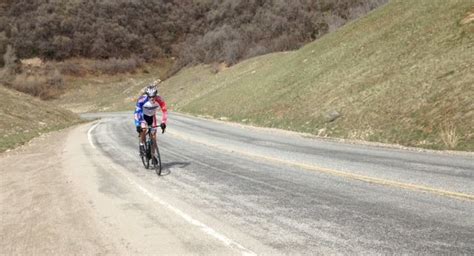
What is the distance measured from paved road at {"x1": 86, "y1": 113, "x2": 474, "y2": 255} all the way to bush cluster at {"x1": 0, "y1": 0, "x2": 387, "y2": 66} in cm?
4375

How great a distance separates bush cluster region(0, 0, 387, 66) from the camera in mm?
62969

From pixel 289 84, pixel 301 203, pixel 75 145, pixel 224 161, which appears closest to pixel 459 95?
pixel 224 161

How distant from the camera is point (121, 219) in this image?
23.8 feet

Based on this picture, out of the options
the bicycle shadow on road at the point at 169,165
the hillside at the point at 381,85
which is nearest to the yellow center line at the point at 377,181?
the bicycle shadow on road at the point at 169,165

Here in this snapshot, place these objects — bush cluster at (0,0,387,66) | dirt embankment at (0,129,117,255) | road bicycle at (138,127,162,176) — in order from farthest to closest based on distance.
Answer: bush cluster at (0,0,387,66) → road bicycle at (138,127,162,176) → dirt embankment at (0,129,117,255)

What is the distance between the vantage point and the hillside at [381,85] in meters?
16.6

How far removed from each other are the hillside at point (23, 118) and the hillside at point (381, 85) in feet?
42.5

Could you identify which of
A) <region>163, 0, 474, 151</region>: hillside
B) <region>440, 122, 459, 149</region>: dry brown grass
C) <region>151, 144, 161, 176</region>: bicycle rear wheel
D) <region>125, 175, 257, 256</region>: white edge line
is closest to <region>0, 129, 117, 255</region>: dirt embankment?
<region>125, 175, 257, 256</region>: white edge line

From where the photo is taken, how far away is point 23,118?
29281 mm

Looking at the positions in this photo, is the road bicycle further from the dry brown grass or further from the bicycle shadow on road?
the dry brown grass

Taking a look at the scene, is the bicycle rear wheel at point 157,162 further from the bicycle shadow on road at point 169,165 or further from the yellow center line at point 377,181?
the yellow center line at point 377,181

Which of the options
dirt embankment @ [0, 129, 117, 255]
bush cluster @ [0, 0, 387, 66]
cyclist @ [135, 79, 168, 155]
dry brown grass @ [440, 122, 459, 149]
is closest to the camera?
dirt embankment @ [0, 129, 117, 255]

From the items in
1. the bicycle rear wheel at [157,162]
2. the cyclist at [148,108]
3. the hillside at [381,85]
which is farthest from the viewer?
the hillside at [381,85]

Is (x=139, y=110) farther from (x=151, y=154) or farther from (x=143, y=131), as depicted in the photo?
(x=151, y=154)
